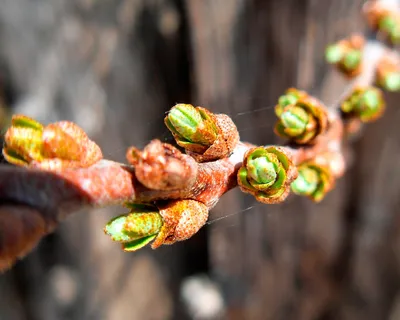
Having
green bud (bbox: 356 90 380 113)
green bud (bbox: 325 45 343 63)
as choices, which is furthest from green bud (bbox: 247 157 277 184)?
green bud (bbox: 325 45 343 63)

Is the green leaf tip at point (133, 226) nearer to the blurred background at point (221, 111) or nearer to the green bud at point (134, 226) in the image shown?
the green bud at point (134, 226)

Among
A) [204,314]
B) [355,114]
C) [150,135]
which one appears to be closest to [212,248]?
[204,314]

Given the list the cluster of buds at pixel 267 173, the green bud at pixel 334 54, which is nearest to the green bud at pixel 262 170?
the cluster of buds at pixel 267 173

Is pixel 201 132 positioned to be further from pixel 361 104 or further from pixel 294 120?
pixel 361 104

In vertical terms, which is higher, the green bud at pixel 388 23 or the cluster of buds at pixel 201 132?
the green bud at pixel 388 23

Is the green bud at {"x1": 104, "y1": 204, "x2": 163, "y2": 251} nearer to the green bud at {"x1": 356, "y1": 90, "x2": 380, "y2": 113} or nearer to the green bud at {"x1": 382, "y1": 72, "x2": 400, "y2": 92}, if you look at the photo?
the green bud at {"x1": 356, "y1": 90, "x2": 380, "y2": 113}

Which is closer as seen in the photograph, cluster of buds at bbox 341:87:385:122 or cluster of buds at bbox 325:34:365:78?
cluster of buds at bbox 341:87:385:122
